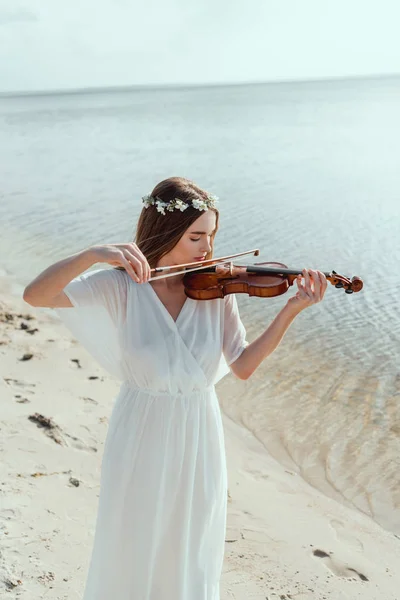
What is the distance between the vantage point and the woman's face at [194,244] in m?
3.05

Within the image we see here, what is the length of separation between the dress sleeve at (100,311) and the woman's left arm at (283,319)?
1.61 feet

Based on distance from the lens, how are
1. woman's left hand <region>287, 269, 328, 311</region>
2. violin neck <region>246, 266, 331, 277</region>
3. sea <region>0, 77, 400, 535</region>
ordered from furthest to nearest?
sea <region>0, 77, 400, 535</region>
violin neck <region>246, 266, 331, 277</region>
woman's left hand <region>287, 269, 328, 311</region>

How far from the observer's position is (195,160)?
2484cm

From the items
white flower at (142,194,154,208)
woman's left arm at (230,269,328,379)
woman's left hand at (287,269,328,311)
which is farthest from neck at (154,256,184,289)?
woman's left hand at (287,269,328,311)

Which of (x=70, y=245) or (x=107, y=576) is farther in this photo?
(x=70, y=245)

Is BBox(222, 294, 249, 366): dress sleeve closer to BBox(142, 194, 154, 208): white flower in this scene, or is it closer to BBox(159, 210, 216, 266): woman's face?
BBox(159, 210, 216, 266): woman's face

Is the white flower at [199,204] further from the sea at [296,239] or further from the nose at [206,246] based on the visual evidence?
the sea at [296,239]

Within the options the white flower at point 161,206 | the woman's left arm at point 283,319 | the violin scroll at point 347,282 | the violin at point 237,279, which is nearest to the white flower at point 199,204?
the white flower at point 161,206

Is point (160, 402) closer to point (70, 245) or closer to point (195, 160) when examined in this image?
point (70, 245)

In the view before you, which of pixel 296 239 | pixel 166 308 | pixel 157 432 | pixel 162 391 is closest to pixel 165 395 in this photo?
pixel 162 391

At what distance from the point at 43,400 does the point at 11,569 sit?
2489 mm

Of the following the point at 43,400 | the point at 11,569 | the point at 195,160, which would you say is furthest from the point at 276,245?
the point at 195,160

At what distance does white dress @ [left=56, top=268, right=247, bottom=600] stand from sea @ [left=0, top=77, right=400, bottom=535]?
2810mm

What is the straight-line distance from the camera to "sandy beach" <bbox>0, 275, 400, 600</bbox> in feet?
13.3
